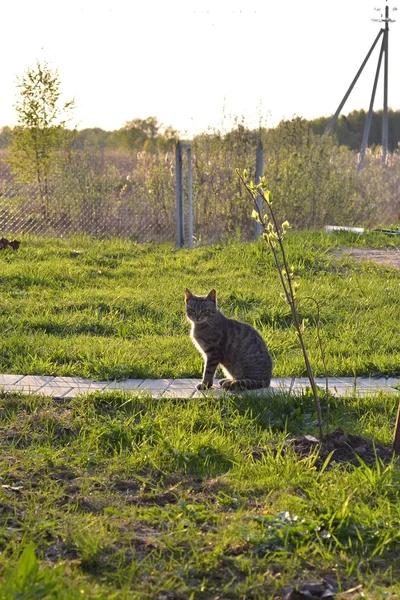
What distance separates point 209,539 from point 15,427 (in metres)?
2.09

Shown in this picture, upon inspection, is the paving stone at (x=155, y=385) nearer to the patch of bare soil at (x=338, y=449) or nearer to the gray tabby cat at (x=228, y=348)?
the gray tabby cat at (x=228, y=348)

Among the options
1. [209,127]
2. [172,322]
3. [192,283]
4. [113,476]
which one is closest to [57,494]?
[113,476]

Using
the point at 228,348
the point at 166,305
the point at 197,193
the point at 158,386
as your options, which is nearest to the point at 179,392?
the point at 158,386

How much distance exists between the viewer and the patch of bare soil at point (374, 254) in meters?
11.9

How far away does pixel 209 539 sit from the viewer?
3.64m

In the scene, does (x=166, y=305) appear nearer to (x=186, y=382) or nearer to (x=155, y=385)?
(x=186, y=382)

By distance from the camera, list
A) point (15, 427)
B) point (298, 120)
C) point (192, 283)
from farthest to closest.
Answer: point (298, 120) < point (192, 283) < point (15, 427)

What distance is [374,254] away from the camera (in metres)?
12.6

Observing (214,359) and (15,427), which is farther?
(214,359)

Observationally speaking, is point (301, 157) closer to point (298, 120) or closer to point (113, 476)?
point (298, 120)

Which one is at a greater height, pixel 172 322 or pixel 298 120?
pixel 298 120

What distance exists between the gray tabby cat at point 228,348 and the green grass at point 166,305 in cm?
36

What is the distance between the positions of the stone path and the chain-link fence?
8.56m

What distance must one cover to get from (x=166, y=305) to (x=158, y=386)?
2822 mm
